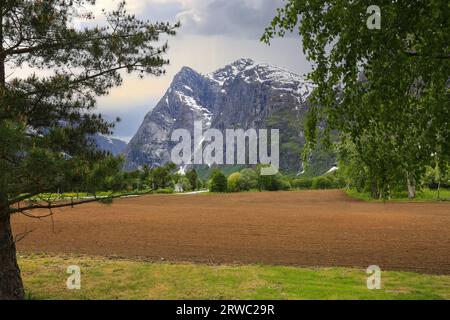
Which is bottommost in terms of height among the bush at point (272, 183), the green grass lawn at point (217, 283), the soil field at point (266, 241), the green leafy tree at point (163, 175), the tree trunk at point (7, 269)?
the bush at point (272, 183)

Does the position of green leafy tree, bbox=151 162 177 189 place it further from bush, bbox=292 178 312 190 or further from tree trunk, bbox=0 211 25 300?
bush, bbox=292 178 312 190

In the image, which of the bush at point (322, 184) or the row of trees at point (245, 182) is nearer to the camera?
the row of trees at point (245, 182)

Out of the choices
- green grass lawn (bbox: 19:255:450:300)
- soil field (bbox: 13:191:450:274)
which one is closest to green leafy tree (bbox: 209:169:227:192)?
soil field (bbox: 13:191:450:274)

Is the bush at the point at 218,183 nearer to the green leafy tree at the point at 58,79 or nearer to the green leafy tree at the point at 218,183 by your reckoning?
the green leafy tree at the point at 218,183

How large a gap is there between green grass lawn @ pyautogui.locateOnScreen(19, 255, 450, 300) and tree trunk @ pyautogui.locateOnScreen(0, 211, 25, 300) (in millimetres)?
570

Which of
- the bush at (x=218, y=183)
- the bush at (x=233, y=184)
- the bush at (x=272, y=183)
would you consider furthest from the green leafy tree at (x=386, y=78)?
the bush at (x=272, y=183)

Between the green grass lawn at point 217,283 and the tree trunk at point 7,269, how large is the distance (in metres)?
0.57

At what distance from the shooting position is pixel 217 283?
12.7 m

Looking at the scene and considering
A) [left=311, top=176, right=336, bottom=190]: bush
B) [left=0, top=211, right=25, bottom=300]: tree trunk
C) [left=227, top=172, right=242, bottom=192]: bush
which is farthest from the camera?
[left=311, top=176, right=336, bottom=190]: bush

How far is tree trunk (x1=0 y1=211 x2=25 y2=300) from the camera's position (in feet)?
35.1

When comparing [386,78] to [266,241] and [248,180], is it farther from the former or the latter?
[248,180]

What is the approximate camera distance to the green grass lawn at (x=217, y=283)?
11297 mm
